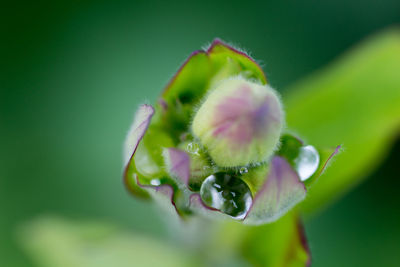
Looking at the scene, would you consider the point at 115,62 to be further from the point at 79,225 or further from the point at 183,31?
the point at 79,225

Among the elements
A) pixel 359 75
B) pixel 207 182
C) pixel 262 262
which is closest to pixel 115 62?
pixel 359 75

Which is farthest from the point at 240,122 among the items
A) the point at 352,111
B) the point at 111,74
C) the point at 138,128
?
the point at 111,74

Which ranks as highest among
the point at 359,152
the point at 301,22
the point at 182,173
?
the point at 301,22

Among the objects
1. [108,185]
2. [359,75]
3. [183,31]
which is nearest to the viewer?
[359,75]

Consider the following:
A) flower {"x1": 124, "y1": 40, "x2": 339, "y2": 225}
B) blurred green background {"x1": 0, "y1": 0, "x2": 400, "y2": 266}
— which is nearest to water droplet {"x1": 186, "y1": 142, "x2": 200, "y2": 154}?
flower {"x1": 124, "y1": 40, "x2": 339, "y2": 225}

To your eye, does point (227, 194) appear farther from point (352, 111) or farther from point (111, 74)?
point (111, 74)

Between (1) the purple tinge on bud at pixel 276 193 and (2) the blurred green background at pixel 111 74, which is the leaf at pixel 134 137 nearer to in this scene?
(1) the purple tinge on bud at pixel 276 193
